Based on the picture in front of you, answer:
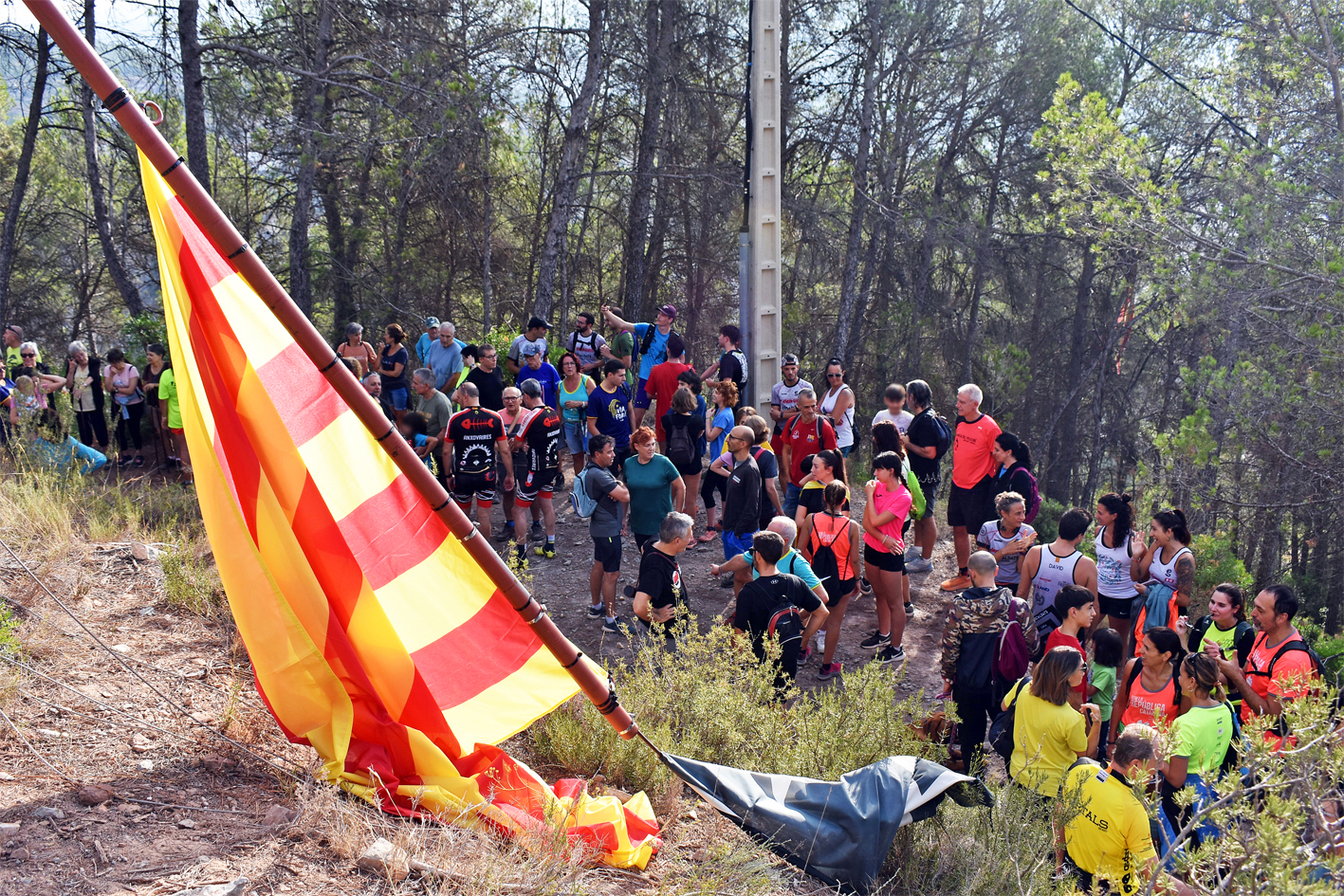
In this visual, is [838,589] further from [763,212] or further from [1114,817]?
[763,212]

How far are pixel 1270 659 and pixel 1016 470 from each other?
283 cm

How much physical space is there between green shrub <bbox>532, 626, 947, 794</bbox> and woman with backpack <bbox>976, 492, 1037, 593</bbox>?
217cm

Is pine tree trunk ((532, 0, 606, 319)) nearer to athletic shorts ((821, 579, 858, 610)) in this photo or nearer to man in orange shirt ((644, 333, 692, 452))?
man in orange shirt ((644, 333, 692, 452))

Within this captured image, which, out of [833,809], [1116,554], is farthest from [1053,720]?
[1116,554]

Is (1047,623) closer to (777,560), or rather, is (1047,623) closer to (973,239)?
(777,560)

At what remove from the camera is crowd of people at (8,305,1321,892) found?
4574 millimetres

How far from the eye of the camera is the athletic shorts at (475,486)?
8117 millimetres

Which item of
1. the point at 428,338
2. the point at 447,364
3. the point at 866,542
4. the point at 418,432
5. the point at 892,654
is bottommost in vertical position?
the point at 892,654

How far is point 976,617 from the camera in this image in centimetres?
534

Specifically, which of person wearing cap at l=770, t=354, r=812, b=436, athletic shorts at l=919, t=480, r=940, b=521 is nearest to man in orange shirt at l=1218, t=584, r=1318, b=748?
athletic shorts at l=919, t=480, r=940, b=521

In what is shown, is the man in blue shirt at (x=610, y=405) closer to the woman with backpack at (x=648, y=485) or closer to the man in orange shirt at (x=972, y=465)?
the woman with backpack at (x=648, y=485)

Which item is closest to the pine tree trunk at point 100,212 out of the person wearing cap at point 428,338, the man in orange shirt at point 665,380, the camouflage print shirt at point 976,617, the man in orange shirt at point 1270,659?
the person wearing cap at point 428,338

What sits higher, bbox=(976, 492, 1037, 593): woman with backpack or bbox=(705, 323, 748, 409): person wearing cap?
bbox=(705, 323, 748, 409): person wearing cap

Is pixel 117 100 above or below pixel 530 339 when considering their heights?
above
